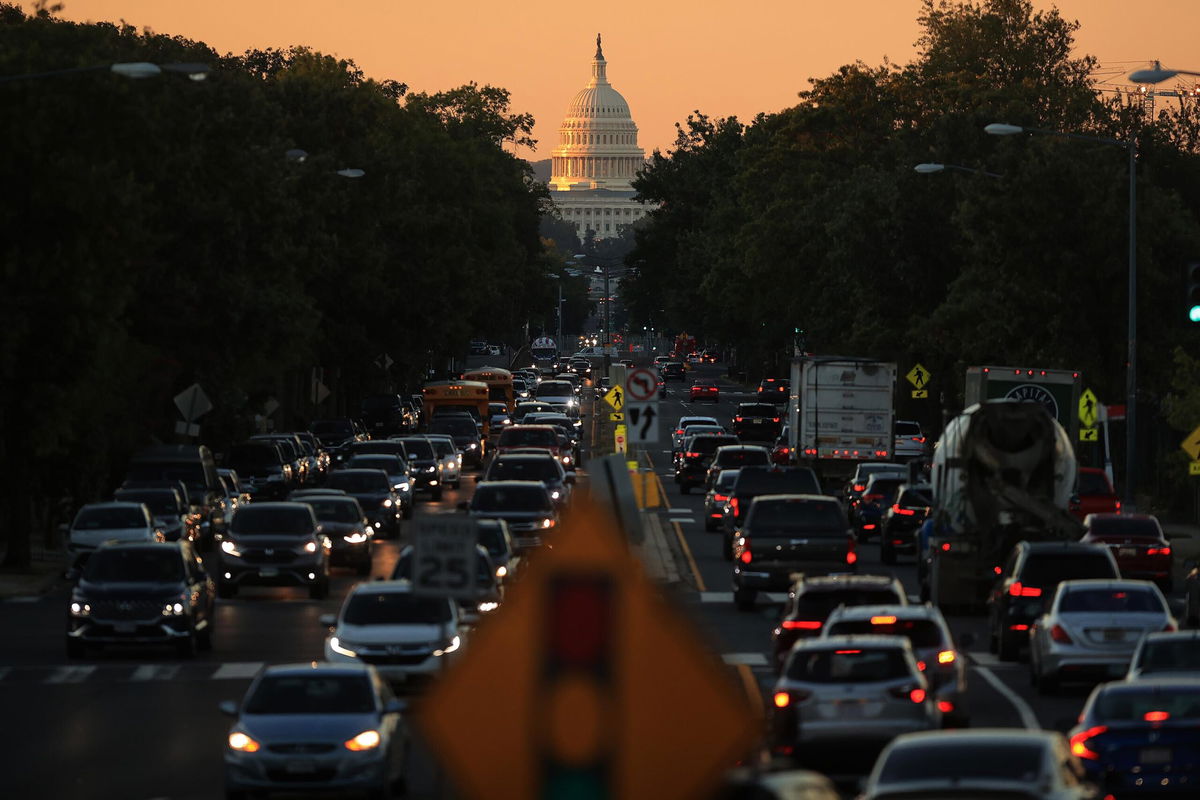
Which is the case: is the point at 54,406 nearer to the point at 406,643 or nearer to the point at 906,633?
the point at 406,643

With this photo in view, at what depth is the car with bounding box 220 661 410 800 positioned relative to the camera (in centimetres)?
1794

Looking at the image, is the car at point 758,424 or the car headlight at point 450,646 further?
the car at point 758,424

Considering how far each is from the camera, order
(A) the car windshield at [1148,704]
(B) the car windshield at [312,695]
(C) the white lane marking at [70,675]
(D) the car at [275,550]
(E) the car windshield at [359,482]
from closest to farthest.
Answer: (A) the car windshield at [1148,704], (B) the car windshield at [312,695], (C) the white lane marking at [70,675], (D) the car at [275,550], (E) the car windshield at [359,482]

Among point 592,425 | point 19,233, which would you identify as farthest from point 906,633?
point 592,425

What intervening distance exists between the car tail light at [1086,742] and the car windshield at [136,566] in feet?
49.1

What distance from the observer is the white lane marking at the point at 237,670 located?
1075 inches

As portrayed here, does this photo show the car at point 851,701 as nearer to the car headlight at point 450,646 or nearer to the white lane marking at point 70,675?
the car headlight at point 450,646

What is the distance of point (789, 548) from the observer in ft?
111

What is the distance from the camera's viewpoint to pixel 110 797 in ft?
Answer: 60.4

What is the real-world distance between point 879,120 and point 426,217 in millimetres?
21746

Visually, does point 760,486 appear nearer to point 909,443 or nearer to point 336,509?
point 336,509

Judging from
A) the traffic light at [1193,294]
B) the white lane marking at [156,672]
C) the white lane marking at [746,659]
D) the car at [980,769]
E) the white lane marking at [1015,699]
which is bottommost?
the white lane marking at [156,672]

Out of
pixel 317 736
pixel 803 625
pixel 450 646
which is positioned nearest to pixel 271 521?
pixel 450 646

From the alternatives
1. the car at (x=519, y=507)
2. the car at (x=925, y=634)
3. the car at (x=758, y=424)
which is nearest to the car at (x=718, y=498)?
the car at (x=519, y=507)
